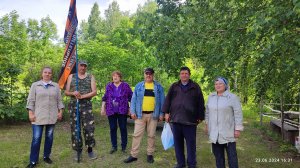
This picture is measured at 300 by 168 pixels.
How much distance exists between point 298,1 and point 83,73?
155 inches

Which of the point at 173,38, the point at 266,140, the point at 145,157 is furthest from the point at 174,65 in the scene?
the point at 266,140

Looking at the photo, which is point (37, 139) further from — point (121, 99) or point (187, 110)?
point (187, 110)

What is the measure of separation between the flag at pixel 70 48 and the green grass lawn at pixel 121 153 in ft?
5.51

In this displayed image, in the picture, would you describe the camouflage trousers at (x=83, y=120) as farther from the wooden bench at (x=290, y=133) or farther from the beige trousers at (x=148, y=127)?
the wooden bench at (x=290, y=133)

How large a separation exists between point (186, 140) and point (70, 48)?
2.74m

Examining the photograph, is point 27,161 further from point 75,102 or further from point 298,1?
point 298,1

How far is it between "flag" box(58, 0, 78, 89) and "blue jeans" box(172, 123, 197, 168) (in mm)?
2205

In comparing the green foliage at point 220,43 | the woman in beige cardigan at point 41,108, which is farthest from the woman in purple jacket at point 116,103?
the woman in beige cardigan at point 41,108

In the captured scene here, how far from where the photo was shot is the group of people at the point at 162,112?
4.82 meters

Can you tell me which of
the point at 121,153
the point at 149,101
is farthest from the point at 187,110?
the point at 121,153

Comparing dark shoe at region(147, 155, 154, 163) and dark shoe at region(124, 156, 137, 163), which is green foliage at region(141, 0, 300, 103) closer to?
dark shoe at region(147, 155, 154, 163)

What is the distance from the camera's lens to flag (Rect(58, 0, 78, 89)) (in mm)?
5949

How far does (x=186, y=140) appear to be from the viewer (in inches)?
216

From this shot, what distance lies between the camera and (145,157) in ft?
21.2
